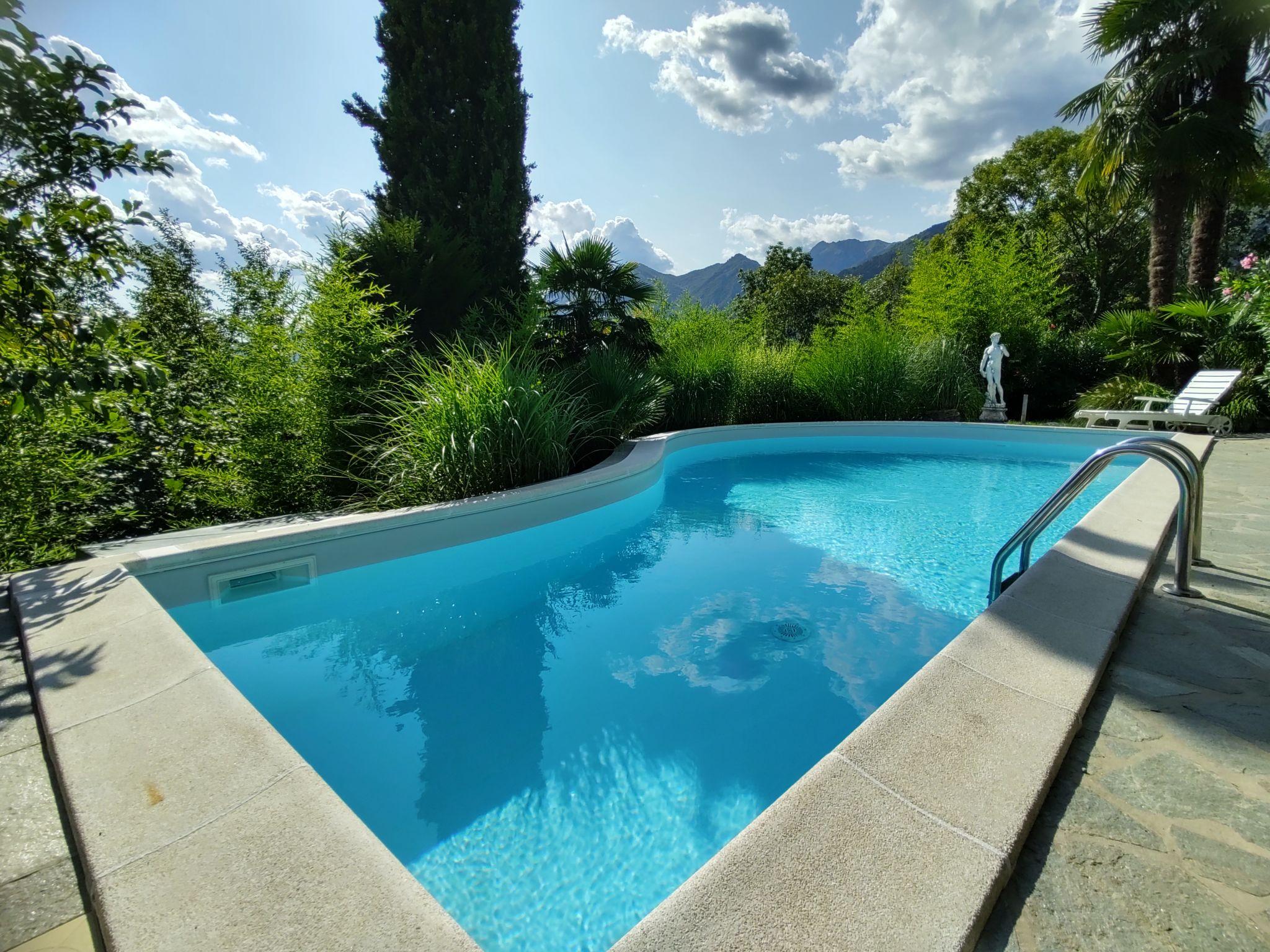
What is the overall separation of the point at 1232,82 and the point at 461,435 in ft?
39.2

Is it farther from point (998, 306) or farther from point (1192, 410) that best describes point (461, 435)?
point (998, 306)

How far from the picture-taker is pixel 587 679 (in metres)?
2.41

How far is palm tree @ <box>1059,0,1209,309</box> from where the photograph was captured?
314 inches

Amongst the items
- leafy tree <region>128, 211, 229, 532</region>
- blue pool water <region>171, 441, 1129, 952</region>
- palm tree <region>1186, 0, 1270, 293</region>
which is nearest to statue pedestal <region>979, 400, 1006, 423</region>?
palm tree <region>1186, 0, 1270, 293</region>

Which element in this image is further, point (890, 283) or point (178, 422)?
point (890, 283)

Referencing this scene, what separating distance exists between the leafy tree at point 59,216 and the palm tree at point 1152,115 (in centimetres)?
1188

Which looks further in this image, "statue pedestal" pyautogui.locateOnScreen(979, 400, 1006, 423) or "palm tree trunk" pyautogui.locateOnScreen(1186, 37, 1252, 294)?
"statue pedestal" pyautogui.locateOnScreen(979, 400, 1006, 423)

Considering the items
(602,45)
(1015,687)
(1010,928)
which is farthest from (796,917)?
(602,45)

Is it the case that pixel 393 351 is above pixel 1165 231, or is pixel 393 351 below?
below

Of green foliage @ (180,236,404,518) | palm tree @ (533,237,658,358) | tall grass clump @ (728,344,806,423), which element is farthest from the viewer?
tall grass clump @ (728,344,806,423)

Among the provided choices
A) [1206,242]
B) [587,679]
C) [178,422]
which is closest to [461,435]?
[178,422]

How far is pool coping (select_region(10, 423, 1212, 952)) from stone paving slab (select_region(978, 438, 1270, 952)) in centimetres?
7

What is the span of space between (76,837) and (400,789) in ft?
2.75

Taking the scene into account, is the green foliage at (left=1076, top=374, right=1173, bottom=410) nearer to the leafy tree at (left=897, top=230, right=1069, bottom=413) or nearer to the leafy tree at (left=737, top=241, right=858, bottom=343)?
the leafy tree at (left=897, top=230, right=1069, bottom=413)
